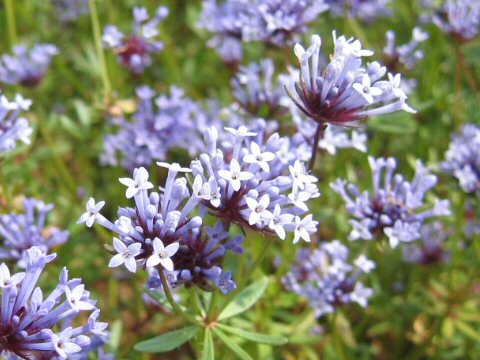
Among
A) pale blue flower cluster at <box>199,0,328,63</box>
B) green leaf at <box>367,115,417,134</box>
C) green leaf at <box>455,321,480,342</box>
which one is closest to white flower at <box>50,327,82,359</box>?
pale blue flower cluster at <box>199,0,328,63</box>

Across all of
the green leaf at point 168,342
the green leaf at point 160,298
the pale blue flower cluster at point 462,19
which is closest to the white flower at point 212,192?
the green leaf at point 160,298

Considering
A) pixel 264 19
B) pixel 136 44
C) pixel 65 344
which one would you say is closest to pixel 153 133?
pixel 136 44

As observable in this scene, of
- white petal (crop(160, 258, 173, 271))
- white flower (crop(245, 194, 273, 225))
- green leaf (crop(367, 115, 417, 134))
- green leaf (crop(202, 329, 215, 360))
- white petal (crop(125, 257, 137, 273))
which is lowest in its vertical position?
green leaf (crop(202, 329, 215, 360))

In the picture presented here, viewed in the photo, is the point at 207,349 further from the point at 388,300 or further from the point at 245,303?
the point at 388,300

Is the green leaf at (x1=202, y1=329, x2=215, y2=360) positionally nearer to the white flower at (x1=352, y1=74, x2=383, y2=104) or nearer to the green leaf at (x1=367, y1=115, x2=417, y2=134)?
the white flower at (x1=352, y1=74, x2=383, y2=104)

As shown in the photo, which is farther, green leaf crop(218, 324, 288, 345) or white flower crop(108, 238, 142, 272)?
green leaf crop(218, 324, 288, 345)

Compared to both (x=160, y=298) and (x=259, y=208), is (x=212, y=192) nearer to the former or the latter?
(x=259, y=208)

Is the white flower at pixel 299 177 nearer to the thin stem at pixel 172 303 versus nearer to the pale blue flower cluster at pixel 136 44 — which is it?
the thin stem at pixel 172 303
